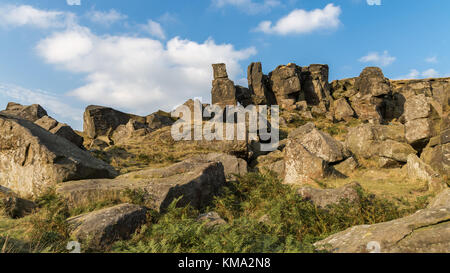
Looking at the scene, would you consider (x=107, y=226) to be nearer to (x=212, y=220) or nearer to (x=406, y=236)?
(x=212, y=220)

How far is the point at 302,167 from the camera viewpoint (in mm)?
12852

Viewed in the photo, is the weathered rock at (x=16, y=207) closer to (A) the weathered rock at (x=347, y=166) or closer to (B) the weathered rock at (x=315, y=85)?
(A) the weathered rock at (x=347, y=166)

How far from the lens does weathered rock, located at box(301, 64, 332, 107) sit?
222 feet

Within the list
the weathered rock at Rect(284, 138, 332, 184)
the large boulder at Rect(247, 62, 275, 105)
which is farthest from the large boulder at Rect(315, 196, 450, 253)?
the large boulder at Rect(247, 62, 275, 105)

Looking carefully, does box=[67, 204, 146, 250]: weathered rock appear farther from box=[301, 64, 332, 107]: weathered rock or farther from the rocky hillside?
box=[301, 64, 332, 107]: weathered rock

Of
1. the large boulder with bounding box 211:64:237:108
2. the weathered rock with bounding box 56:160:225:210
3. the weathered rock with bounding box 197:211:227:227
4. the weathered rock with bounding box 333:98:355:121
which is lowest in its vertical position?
the weathered rock with bounding box 197:211:227:227

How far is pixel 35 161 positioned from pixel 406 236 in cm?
1163

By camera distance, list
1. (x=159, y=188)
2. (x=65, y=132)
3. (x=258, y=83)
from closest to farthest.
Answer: (x=159, y=188) < (x=65, y=132) < (x=258, y=83)

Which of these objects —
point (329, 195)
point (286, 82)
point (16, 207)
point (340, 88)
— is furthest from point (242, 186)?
point (340, 88)

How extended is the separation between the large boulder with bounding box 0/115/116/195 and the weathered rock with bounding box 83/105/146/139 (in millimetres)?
28747

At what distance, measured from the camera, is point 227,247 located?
159 inches
